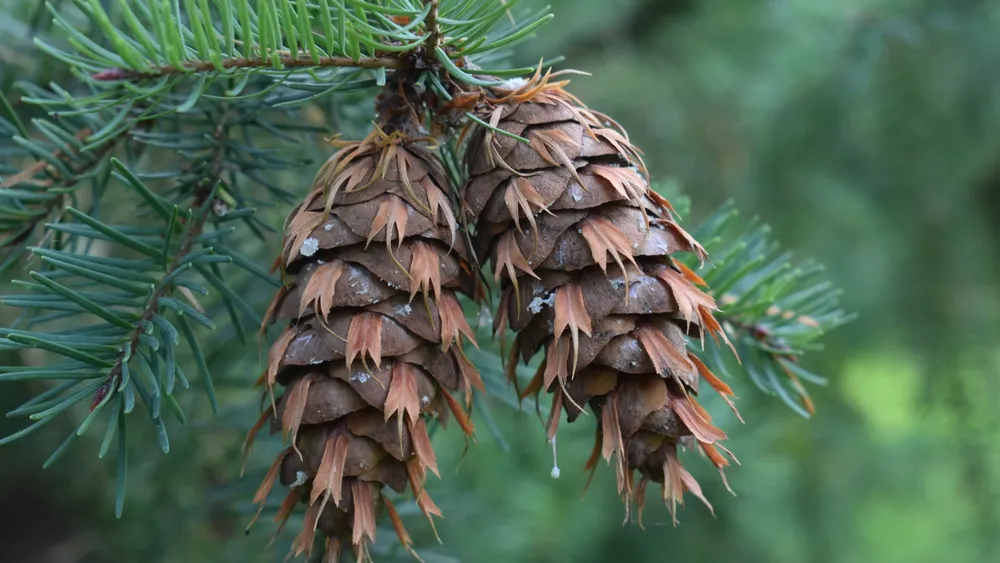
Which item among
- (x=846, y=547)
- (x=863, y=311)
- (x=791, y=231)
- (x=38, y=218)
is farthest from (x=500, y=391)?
(x=846, y=547)

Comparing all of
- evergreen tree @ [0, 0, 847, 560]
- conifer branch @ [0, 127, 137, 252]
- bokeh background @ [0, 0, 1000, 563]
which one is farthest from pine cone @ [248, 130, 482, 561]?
bokeh background @ [0, 0, 1000, 563]

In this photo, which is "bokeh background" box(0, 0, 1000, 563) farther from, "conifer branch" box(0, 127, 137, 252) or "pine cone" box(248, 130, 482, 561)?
"pine cone" box(248, 130, 482, 561)

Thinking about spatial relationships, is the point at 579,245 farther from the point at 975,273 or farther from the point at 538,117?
the point at 975,273

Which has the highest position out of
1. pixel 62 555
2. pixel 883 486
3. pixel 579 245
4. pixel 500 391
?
pixel 883 486

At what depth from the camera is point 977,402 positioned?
1.60 m

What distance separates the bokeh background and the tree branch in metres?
0.78

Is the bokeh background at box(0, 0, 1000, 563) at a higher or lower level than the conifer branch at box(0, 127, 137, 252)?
higher

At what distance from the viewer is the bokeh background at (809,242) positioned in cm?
132

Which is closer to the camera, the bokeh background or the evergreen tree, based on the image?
the evergreen tree

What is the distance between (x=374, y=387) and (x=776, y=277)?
0.41m

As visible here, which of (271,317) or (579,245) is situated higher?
(579,245)

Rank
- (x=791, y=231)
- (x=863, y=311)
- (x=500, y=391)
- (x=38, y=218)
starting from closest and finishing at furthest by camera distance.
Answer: (x=38, y=218) → (x=500, y=391) → (x=791, y=231) → (x=863, y=311)

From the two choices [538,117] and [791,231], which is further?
[791,231]

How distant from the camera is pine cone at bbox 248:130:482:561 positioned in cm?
46
